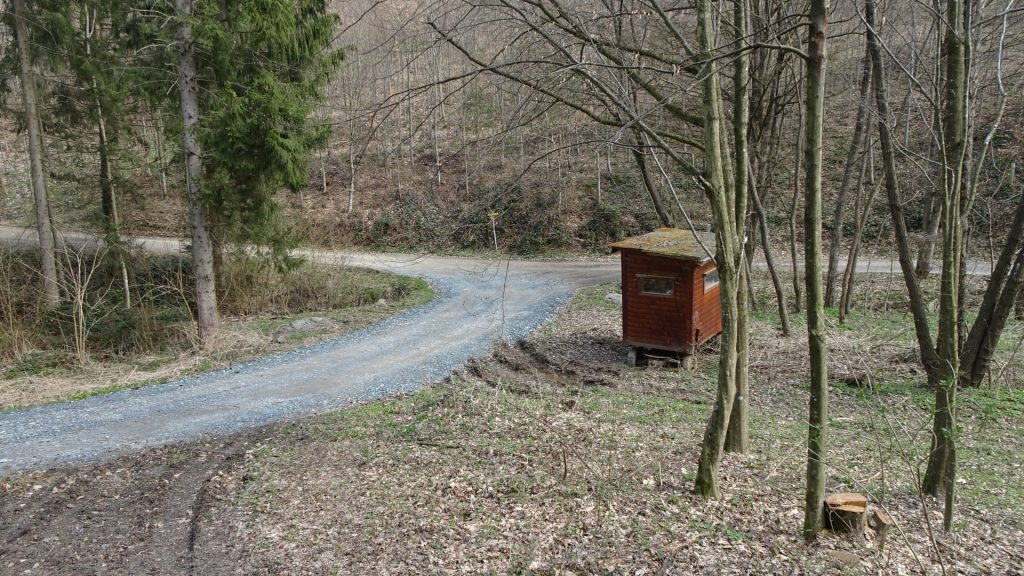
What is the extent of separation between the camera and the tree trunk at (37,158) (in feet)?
40.6

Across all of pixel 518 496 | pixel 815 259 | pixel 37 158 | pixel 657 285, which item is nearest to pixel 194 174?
pixel 37 158

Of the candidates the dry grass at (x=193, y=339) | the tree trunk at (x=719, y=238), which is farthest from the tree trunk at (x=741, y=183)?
the dry grass at (x=193, y=339)

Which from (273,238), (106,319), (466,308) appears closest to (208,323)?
(273,238)

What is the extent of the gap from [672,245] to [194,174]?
912 centimetres

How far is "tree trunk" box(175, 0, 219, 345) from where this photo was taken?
1099 cm

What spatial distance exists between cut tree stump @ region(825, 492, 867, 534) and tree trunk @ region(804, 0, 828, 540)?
22cm

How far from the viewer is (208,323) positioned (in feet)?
39.1

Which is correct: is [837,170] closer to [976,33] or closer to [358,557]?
[976,33]

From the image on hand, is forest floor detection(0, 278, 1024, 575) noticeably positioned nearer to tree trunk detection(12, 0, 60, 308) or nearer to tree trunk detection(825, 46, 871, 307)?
tree trunk detection(825, 46, 871, 307)

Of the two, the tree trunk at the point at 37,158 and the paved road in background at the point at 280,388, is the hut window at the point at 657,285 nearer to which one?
the paved road in background at the point at 280,388

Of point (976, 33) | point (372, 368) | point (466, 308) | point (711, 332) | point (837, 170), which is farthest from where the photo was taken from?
point (837, 170)

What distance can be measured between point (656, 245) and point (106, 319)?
11.9 metres

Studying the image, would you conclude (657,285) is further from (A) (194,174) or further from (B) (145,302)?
(B) (145,302)

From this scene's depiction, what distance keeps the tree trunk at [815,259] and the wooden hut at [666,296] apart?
6140mm
